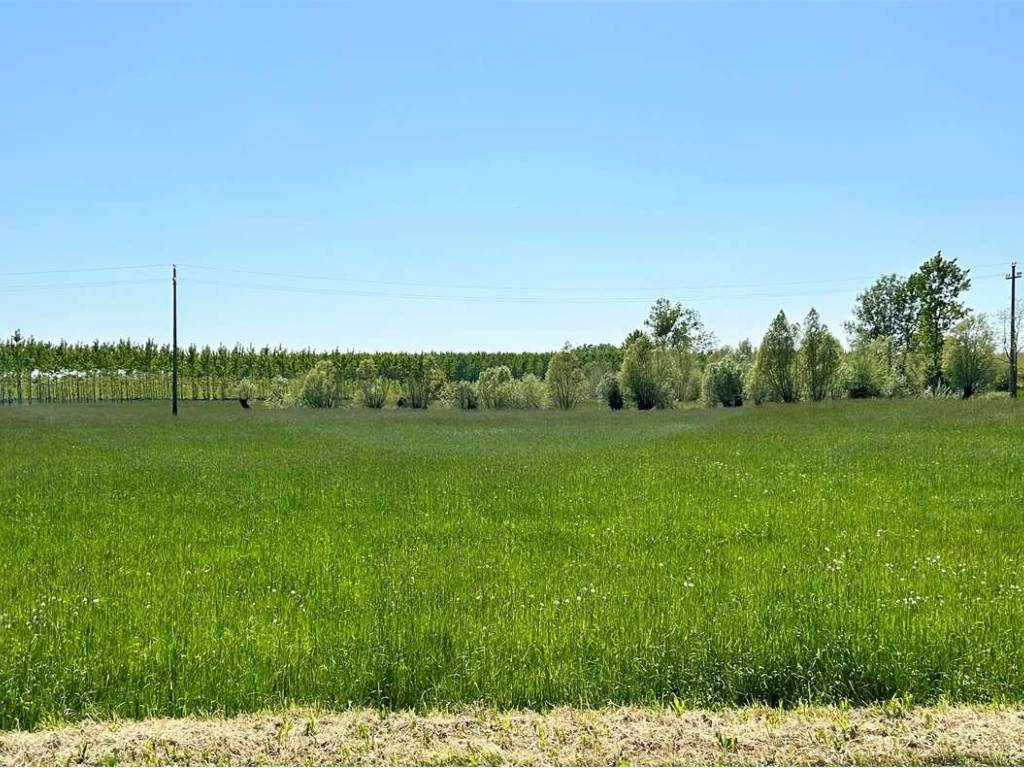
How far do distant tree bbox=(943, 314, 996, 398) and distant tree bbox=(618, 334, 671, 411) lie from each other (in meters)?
32.0

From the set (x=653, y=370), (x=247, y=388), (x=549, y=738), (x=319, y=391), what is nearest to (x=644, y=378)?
(x=653, y=370)

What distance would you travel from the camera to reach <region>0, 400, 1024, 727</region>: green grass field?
6895 millimetres

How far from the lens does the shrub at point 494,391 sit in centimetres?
10438

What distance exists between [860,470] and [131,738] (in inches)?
878

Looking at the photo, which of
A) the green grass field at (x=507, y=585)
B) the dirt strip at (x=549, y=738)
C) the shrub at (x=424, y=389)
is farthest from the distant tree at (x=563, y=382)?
the dirt strip at (x=549, y=738)

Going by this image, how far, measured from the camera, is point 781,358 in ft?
258

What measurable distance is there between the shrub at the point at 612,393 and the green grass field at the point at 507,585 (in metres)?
69.0

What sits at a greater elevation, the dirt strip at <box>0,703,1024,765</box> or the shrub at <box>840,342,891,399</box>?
the shrub at <box>840,342,891,399</box>

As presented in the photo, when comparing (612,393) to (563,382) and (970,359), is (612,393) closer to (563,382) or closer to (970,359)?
(563,382)

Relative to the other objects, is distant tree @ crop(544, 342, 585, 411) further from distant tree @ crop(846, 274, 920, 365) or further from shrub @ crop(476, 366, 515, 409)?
distant tree @ crop(846, 274, 920, 365)

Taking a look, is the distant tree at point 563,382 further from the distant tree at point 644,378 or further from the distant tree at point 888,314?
the distant tree at point 888,314

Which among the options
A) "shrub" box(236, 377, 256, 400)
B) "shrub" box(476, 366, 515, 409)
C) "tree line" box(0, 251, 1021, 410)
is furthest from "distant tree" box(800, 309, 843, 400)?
"shrub" box(236, 377, 256, 400)

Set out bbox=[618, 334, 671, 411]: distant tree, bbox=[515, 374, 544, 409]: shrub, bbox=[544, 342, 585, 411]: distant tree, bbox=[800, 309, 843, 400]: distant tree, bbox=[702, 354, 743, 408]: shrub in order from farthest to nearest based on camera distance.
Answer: bbox=[515, 374, 544, 409]: shrub
bbox=[544, 342, 585, 411]: distant tree
bbox=[702, 354, 743, 408]: shrub
bbox=[618, 334, 671, 411]: distant tree
bbox=[800, 309, 843, 400]: distant tree

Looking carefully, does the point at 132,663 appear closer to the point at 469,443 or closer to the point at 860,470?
the point at 860,470
